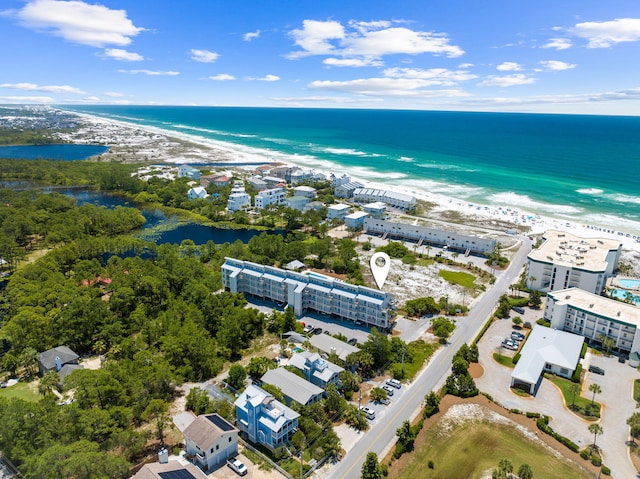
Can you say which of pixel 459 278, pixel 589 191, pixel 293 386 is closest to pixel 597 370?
pixel 459 278

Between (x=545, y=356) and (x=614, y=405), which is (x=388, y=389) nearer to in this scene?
(x=545, y=356)

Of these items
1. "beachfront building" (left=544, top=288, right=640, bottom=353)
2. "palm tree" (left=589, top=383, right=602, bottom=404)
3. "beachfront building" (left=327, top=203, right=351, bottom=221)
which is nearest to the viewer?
"palm tree" (left=589, top=383, right=602, bottom=404)

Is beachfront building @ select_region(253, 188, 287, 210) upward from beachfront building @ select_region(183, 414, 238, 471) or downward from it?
upward

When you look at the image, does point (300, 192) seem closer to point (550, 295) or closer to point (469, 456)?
point (550, 295)

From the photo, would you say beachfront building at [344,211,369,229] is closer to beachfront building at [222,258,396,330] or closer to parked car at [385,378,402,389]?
beachfront building at [222,258,396,330]

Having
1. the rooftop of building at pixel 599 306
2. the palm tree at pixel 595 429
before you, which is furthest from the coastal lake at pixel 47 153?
the palm tree at pixel 595 429

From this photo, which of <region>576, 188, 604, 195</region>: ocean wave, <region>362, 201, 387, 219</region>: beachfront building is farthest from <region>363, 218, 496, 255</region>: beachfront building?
<region>576, 188, 604, 195</region>: ocean wave
